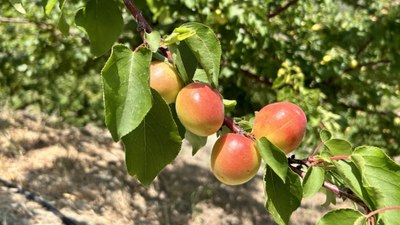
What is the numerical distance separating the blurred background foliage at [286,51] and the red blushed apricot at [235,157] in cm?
145

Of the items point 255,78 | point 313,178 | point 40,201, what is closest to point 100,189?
point 40,201

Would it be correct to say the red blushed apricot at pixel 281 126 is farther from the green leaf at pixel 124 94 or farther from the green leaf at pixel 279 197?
the green leaf at pixel 124 94

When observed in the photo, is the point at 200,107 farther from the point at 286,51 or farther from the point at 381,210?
the point at 286,51

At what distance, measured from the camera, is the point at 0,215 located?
1793mm

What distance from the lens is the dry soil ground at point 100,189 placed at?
205 centimetres

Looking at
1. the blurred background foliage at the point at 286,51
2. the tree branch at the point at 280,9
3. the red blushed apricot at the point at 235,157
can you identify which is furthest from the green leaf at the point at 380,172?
the tree branch at the point at 280,9

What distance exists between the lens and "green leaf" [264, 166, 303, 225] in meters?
0.58

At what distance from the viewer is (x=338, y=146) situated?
59 cm

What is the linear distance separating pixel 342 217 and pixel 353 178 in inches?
1.8

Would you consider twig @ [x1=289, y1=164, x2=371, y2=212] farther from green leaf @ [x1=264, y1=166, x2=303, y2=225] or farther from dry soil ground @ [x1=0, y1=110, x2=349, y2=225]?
dry soil ground @ [x1=0, y1=110, x2=349, y2=225]

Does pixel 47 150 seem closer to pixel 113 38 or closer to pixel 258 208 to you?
pixel 258 208

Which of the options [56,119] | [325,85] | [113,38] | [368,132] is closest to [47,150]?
[56,119]

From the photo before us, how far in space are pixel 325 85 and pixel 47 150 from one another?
4.66 ft

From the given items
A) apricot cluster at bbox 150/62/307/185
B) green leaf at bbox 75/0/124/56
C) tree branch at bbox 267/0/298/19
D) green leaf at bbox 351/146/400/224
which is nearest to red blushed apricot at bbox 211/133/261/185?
apricot cluster at bbox 150/62/307/185
